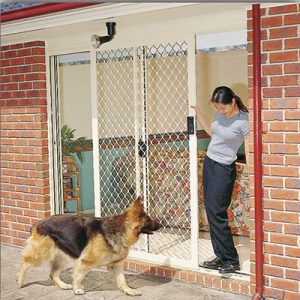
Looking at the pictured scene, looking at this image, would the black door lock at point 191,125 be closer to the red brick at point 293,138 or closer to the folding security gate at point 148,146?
the folding security gate at point 148,146

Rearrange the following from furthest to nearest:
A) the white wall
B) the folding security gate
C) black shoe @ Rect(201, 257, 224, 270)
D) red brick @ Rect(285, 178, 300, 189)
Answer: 1. the white wall
2. the folding security gate
3. black shoe @ Rect(201, 257, 224, 270)
4. red brick @ Rect(285, 178, 300, 189)

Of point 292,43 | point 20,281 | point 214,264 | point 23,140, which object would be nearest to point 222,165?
point 214,264

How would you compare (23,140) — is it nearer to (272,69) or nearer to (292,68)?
(272,69)

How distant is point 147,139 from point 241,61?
4337mm

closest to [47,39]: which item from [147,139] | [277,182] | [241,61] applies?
[147,139]

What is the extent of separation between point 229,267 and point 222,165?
96 cm

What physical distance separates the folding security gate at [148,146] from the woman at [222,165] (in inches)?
6.4

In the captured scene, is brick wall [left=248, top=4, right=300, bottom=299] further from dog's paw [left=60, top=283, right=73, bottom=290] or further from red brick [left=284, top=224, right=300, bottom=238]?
dog's paw [left=60, top=283, right=73, bottom=290]

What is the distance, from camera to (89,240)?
4.92 metres

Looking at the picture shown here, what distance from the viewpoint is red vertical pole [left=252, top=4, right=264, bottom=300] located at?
440 cm

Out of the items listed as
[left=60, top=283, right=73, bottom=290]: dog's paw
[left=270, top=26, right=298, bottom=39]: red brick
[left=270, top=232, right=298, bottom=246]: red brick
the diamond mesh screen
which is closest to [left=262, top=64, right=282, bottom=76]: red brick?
[left=270, top=26, right=298, bottom=39]: red brick

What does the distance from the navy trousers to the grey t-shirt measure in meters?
0.08

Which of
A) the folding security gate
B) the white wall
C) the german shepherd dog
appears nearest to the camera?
the german shepherd dog

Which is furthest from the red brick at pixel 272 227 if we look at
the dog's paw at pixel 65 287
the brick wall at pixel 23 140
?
the brick wall at pixel 23 140
